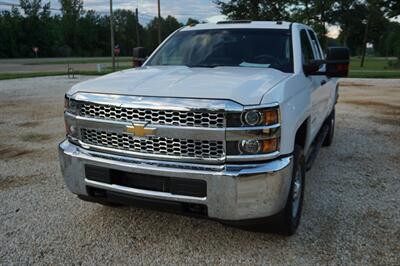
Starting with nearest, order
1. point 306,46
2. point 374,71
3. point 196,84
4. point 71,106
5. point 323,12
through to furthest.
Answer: point 196,84 < point 71,106 < point 306,46 < point 374,71 < point 323,12

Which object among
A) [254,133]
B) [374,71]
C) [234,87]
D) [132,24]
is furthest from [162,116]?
[132,24]

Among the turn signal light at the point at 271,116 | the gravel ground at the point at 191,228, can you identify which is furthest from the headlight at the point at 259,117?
the gravel ground at the point at 191,228

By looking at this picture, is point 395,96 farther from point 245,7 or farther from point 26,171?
point 245,7

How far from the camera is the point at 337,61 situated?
364 centimetres

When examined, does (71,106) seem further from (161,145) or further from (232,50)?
(232,50)

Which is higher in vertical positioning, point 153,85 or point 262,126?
point 153,85

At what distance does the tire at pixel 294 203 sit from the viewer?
3004 millimetres

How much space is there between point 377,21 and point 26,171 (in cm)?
5045

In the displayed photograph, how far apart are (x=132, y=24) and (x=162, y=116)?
3766 inches

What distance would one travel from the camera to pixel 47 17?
74188 mm

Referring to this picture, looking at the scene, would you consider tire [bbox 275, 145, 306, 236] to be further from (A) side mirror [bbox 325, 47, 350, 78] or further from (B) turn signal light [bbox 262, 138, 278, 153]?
(A) side mirror [bbox 325, 47, 350, 78]

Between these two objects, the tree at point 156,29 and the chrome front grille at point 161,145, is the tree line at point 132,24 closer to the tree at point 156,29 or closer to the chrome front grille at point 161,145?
the tree at point 156,29

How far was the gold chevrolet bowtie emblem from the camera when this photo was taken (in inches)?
109

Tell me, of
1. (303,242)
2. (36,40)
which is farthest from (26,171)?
(36,40)
